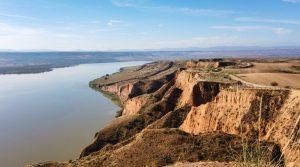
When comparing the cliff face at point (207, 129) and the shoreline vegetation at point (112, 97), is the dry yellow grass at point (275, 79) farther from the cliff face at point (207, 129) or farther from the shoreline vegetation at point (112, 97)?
the shoreline vegetation at point (112, 97)

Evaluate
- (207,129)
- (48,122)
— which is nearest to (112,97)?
(48,122)

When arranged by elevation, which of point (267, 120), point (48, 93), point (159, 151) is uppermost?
point (267, 120)

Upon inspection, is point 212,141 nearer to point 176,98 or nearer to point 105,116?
point 176,98

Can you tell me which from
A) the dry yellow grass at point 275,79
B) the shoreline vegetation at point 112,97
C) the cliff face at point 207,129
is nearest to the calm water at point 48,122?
the shoreline vegetation at point 112,97

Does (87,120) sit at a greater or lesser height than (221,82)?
lesser

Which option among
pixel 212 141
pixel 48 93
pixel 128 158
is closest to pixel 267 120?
pixel 212 141

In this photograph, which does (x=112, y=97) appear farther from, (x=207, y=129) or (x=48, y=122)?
(x=207, y=129)

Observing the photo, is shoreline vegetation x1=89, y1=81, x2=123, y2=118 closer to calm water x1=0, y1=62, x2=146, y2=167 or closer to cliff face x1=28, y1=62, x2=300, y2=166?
calm water x1=0, y1=62, x2=146, y2=167

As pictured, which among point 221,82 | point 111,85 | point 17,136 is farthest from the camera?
point 111,85

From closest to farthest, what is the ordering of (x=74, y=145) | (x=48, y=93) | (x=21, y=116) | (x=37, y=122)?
(x=74, y=145) → (x=37, y=122) → (x=21, y=116) → (x=48, y=93)
